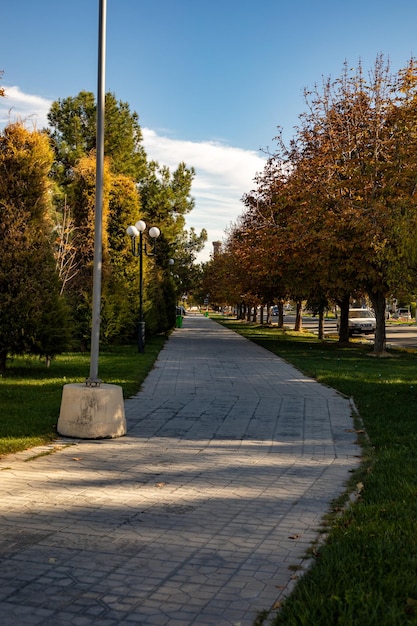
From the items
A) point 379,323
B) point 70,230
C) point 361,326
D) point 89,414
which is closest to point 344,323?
point 379,323

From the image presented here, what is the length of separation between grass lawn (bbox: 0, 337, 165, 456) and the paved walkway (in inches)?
21.9

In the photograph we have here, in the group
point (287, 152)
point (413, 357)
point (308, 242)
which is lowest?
point (413, 357)

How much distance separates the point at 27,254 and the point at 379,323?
1528 centimetres

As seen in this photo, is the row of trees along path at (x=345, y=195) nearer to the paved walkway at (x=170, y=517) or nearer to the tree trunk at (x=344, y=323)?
the tree trunk at (x=344, y=323)

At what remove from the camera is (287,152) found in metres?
29.3

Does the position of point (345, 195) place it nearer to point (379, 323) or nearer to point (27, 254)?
point (379, 323)

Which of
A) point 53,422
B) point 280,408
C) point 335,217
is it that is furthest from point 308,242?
point 53,422

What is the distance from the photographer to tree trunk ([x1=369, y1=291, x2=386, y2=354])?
24.9 metres

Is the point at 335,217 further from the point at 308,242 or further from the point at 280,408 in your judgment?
the point at 280,408

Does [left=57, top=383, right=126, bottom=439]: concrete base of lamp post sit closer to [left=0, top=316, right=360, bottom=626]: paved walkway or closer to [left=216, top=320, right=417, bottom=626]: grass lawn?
[left=0, top=316, right=360, bottom=626]: paved walkway

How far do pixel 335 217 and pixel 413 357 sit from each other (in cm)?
564

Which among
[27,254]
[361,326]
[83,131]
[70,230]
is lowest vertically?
[361,326]

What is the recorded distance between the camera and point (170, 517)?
5.17 m

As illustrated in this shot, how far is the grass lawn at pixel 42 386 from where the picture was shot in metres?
8.32
